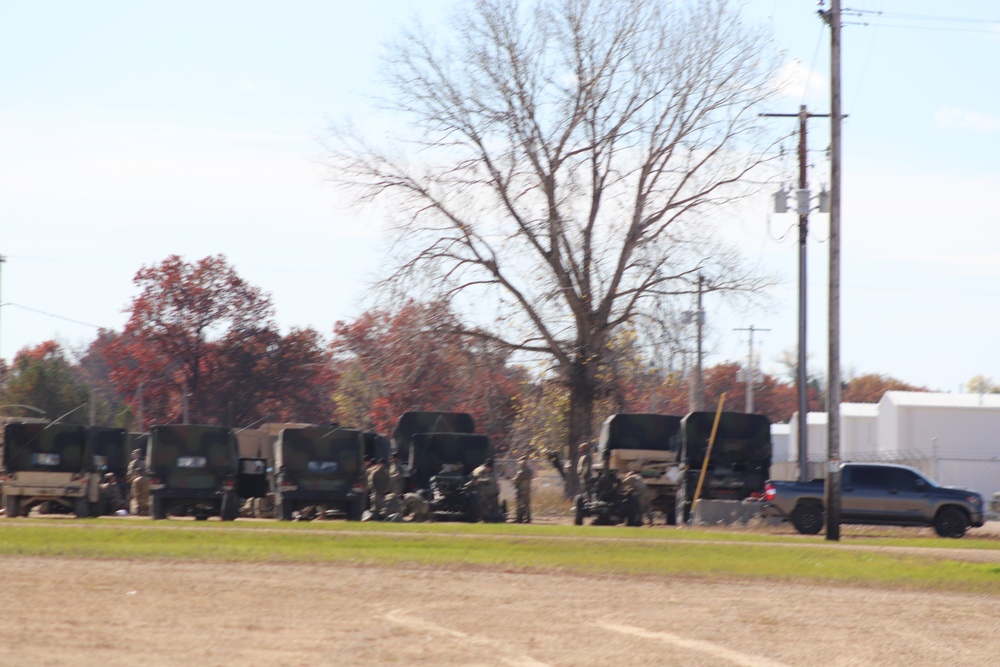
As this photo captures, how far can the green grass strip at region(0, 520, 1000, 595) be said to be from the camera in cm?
1833

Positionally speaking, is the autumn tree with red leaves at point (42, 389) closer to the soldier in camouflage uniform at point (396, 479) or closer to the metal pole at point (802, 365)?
the soldier in camouflage uniform at point (396, 479)

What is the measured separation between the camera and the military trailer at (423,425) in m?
34.8

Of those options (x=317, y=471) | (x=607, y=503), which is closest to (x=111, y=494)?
(x=317, y=471)

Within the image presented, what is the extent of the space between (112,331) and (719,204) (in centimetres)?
8912

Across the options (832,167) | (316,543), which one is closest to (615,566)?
(316,543)

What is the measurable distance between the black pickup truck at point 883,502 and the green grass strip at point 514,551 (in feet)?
8.73

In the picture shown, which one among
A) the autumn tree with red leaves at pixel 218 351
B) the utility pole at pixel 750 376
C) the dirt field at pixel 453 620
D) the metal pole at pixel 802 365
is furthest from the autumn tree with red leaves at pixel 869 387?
the dirt field at pixel 453 620

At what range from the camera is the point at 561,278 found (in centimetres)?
4000

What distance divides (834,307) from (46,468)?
57.4 ft

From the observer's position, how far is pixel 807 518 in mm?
29094

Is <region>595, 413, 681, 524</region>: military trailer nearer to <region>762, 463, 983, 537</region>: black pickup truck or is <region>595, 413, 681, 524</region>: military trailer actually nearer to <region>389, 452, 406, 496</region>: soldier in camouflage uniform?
<region>762, 463, 983, 537</region>: black pickup truck

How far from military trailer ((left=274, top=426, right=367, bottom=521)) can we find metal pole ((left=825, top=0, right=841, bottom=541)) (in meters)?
10.3

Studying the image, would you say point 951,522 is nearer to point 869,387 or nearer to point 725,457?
point 725,457

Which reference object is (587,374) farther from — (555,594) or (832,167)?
(555,594)
